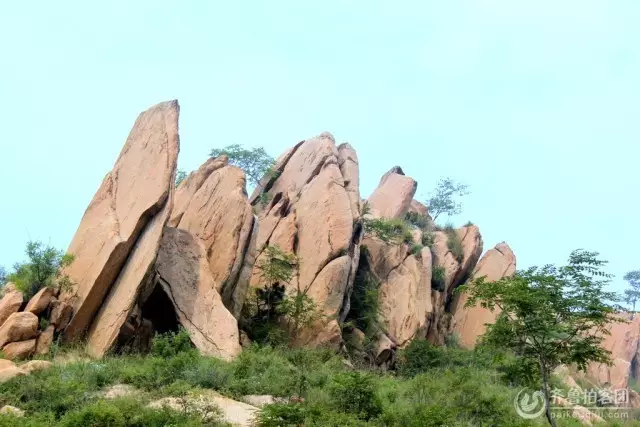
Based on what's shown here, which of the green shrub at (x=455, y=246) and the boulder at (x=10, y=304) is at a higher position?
the green shrub at (x=455, y=246)

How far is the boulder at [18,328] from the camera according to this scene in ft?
53.2

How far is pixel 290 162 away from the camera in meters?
30.8

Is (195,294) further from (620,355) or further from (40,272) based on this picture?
(620,355)

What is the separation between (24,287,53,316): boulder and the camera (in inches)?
680

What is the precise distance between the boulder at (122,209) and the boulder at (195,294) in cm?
152

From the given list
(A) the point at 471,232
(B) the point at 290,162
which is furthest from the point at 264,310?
(A) the point at 471,232

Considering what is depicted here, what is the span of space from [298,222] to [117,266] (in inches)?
356

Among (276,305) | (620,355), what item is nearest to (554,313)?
(276,305)

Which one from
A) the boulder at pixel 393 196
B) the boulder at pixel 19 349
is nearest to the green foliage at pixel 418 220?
the boulder at pixel 393 196

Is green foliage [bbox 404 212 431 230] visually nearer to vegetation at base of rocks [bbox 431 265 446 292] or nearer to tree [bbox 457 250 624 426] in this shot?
vegetation at base of rocks [bbox 431 265 446 292]

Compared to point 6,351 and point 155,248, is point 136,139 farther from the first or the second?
point 6,351

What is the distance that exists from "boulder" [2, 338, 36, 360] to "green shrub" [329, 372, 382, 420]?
25.9 ft

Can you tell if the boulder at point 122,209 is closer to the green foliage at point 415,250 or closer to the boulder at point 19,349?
the boulder at point 19,349

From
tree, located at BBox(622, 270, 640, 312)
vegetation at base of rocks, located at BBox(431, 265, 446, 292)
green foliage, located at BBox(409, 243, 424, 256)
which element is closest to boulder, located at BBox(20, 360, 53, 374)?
green foliage, located at BBox(409, 243, 424, 256)
